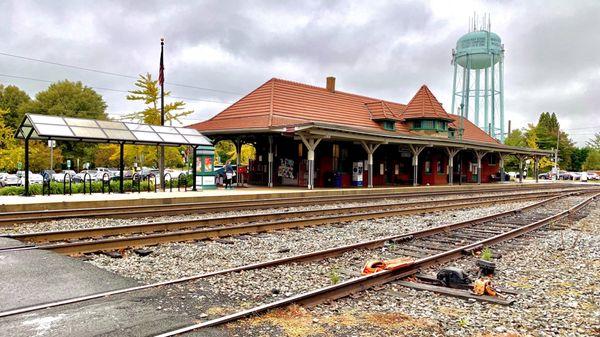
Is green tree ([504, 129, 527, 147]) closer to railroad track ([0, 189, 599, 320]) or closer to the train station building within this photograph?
the train station building

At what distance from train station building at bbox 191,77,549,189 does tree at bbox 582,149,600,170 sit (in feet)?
202

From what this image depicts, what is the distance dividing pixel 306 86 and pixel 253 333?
32.6 meters

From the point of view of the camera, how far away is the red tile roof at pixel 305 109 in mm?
29188

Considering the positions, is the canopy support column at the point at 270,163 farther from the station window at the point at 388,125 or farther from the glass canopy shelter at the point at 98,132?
the station window at the point at 388,125

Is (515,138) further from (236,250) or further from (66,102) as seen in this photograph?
(236,250)

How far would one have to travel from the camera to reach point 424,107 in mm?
41062

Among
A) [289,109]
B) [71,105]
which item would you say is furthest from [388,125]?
[71,105]

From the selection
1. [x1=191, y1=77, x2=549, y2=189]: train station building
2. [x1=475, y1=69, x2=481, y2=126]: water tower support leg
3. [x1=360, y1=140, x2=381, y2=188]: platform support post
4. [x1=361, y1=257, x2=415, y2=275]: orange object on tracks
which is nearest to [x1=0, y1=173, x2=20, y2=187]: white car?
[x1=191, y1=77, x2=549, y2=189]: train station building

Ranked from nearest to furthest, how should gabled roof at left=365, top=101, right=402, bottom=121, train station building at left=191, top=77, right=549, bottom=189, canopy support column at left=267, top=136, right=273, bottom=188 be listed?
train station building at left=191, top=77, right=549, bottom=189, canopy support column at left=267, top=136, right=273, bottom=188, gabled roof at left=365, top=101, right=402, bottom=121

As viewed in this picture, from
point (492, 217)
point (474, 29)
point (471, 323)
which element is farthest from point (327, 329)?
point (474, 29)

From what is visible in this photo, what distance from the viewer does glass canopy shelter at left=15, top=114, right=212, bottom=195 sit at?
1798cm

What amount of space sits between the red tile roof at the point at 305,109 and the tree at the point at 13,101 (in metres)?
54.9

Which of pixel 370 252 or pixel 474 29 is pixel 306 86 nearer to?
pixel 370 252

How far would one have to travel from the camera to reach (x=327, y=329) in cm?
484
